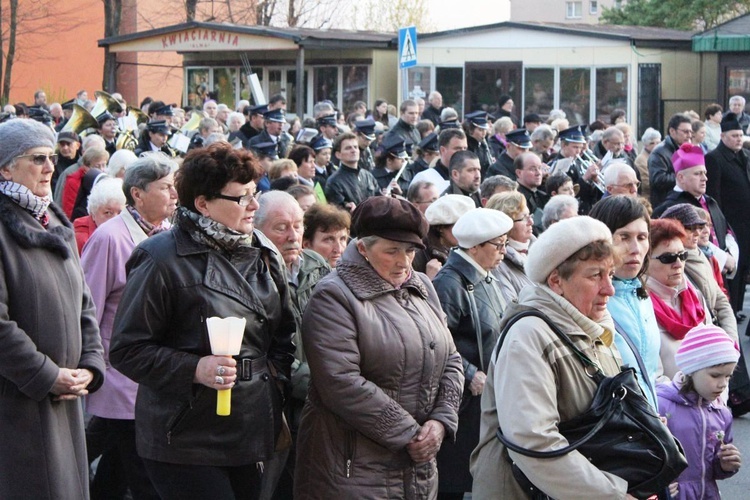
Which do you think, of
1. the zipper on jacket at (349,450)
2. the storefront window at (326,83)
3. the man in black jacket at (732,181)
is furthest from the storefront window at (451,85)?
the zipper on jacket at (349,450)

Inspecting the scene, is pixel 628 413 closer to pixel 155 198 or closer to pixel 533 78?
pixel 155 198

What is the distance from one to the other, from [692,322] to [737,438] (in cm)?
258

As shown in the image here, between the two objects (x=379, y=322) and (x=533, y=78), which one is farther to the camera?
(x=533, y=78)

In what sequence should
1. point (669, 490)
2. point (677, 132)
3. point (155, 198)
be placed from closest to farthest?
point (669, 490) → point (155, 198) → point (677, 132)

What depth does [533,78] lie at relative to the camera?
1059 inches

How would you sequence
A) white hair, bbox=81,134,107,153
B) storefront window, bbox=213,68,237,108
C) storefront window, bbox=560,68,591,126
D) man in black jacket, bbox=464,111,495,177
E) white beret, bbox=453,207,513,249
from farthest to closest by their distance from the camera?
storefront window, bbox=213,68,237,108 → storefront window, bbox=560,68,591,126 → man in black jacket, bbox=464,111,495,177 → white hair, bbox=81,134,107,153 → white beret, bbox=453,207,513,249

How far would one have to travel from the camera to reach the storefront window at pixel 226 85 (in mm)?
31328

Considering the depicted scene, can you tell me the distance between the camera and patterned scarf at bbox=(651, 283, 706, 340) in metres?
5.77

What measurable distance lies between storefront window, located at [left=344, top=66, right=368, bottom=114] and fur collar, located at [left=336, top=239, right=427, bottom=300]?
24479 mm

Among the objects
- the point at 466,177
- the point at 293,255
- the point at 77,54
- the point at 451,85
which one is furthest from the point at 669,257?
the point at 77,54

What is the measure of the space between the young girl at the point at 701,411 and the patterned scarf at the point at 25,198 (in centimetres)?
286

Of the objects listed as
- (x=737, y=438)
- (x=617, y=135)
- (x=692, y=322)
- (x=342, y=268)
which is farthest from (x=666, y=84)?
(x=342, y=268)

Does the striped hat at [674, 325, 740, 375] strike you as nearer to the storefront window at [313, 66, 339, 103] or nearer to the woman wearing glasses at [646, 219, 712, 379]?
the woman wearing glasses at [646, 219, 712, 379]

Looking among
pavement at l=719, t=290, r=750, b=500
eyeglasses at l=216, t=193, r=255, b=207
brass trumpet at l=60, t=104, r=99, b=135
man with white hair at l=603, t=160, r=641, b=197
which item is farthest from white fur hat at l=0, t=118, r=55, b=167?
brass trumpet at l=60, t=104, r=99, b=135
